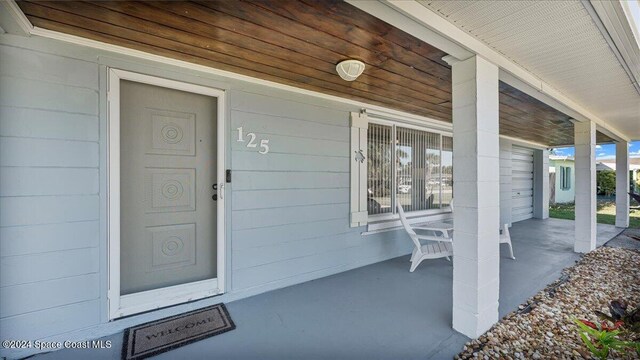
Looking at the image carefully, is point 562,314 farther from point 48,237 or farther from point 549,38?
point 48,237

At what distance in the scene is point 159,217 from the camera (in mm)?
2414

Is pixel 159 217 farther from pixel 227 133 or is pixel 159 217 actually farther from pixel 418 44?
pixel 418 44

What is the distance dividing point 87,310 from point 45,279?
0.36 m

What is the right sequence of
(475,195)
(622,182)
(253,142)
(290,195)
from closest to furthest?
(475,195) → (253,142) → (290,195) → (622,182)

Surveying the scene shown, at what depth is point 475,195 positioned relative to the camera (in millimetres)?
2041

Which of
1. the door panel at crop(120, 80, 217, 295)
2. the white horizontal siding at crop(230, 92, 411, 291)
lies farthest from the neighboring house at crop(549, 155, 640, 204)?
the door panel at crop(120, 80, 217, 295)

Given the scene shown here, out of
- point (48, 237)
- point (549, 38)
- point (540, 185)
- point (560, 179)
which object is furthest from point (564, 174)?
point (48, 237)

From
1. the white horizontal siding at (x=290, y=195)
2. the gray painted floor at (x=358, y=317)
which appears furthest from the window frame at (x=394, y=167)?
the gray painted floor at (x=358, y=317)

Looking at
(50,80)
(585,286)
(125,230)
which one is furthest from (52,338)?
(585,286)

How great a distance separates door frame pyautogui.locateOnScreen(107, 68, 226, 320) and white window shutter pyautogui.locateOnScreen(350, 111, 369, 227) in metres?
1.64

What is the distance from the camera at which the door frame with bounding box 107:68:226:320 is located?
6.89ft

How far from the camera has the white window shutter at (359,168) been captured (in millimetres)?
3525

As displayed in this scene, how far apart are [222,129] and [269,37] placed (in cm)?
100

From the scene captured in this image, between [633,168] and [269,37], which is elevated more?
[269,37]
